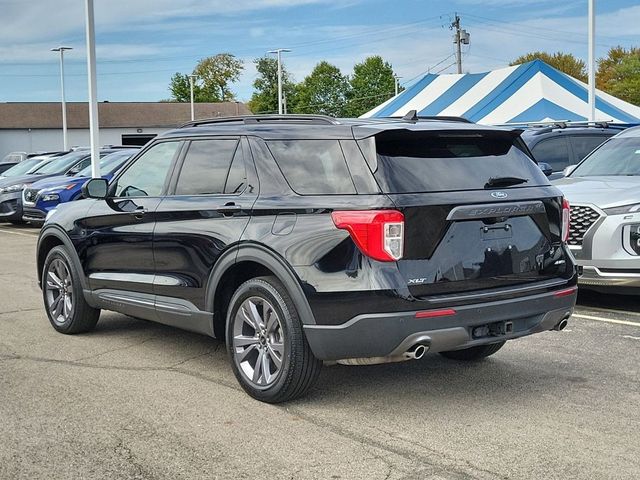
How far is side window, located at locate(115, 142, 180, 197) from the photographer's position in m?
6.26

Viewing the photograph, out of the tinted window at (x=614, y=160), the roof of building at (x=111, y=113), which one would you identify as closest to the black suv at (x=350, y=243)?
the tinted window at (x=614, y=160)

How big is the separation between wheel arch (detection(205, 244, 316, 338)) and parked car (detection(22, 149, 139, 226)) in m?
11.7

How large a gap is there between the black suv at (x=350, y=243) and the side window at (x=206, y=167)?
0.01 m

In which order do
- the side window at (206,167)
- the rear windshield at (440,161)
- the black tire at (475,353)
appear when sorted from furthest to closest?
1. the black tire at (475,353)
2. the side window at (206,167)
3. the rear windshield at (440,161)

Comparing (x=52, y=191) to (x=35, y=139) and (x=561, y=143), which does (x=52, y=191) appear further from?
(x=35, y=139)

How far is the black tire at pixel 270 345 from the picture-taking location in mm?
4953

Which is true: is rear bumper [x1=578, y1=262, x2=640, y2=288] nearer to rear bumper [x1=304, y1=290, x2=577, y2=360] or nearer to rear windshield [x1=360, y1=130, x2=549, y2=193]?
rear windshield [x1=360, y1=130, x2=549, y2=193]

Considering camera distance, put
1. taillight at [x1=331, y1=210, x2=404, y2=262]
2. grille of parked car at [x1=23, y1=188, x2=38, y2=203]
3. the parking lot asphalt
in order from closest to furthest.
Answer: the parking lot asphalt → taillight at [x1=331, y1=210, x2=404, y2=262] → grille of parked car at [x1=23, y1=188, x2=38, y2=203]

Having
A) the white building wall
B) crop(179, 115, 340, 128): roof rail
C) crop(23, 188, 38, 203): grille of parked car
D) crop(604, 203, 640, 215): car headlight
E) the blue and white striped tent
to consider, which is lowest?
crop(604, 203, 640, 215): car headlight

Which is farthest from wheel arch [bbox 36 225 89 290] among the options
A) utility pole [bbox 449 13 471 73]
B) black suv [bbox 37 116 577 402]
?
utility pole [bbox 449 13 471 73]

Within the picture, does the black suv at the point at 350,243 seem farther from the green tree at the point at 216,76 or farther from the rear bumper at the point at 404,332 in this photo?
the green tree at the point at 216,76

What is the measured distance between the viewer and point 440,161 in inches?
199

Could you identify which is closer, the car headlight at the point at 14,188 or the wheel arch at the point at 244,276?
the wheel arch at the point at 244,276

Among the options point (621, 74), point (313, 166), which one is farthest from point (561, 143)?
point (621, 74)
